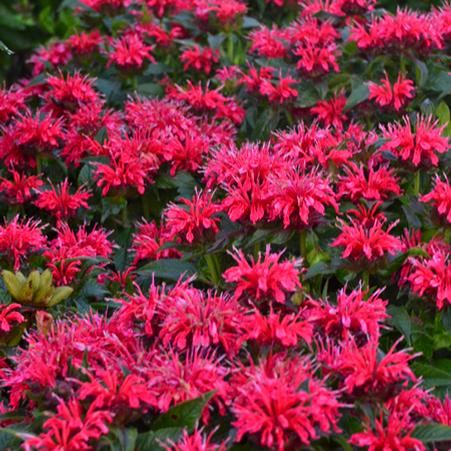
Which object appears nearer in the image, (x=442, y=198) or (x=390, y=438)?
(x=390, y=438)

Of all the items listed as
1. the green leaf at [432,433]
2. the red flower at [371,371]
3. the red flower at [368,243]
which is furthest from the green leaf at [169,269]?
the green leaf at [432,433]

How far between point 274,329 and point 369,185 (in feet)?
2.01

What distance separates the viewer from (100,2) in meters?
3.14

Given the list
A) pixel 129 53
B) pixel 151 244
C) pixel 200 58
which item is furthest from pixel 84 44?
pixel 151 244

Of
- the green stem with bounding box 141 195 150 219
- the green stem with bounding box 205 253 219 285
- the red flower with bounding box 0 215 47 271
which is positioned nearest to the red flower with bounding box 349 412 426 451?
the green stem with bounding box 205 253 219 285

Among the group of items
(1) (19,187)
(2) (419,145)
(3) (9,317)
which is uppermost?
(2) (419,145)

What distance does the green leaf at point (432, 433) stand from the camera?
1.36m

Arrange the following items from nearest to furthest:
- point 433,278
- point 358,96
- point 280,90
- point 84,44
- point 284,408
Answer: point 284,408 → point 433,278 → point 358,96 → point 280,90 → point 84,44

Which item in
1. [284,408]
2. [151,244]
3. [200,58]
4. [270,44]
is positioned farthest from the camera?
[200,58]

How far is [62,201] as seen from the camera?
89.5 inches

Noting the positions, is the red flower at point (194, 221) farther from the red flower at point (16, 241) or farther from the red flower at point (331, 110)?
the red flower at point (331, 110)

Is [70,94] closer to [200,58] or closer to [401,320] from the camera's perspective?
[200,58]

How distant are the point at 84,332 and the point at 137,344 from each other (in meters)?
0.14

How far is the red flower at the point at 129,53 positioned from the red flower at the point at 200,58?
12cm
